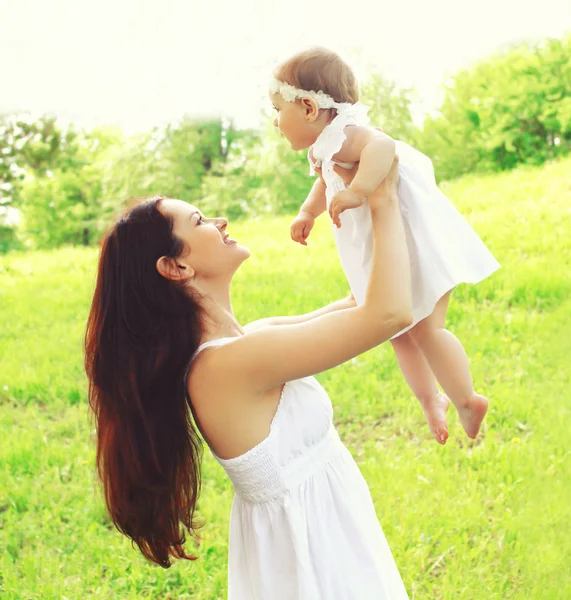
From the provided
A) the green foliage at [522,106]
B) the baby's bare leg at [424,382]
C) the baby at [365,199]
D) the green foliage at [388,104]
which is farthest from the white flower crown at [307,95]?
the green foliage at [388,104]

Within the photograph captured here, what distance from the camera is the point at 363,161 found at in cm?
155

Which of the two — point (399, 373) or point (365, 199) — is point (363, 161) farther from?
point (399, 373)

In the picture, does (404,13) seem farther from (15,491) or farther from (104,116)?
(104,116)

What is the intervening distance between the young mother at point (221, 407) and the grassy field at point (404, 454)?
56 centimetres

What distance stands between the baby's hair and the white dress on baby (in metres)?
0.07

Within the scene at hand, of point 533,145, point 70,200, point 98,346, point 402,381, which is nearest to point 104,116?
point 70,200

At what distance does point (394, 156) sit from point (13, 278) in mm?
6677

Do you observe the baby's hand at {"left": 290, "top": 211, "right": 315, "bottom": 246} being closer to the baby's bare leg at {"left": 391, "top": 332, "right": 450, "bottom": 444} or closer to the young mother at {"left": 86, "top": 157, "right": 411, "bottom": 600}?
the young mother at {"left": 86, "top": 157, "right": 411, "bottom": 600}

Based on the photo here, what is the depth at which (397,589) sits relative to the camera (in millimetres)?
1845

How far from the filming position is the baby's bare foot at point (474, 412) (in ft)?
6.67

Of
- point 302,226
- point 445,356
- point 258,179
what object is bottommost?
point 258,179

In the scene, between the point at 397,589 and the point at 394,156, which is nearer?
the point at 394,156

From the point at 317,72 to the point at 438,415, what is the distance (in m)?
0.99

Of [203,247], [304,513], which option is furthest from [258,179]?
[304,513]
